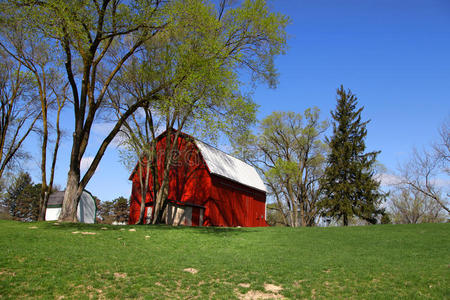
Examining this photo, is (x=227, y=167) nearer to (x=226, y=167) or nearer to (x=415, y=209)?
(x=226, y=167)

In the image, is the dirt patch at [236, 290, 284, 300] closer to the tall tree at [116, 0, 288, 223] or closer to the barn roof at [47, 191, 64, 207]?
the tall tree at [116, 0, 288, 223]

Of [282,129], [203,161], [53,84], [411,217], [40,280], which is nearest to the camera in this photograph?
[40,280]

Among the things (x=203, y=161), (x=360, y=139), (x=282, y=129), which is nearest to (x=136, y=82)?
(x=203, y=161)

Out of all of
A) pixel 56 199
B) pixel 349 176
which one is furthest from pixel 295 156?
pixel 56 199

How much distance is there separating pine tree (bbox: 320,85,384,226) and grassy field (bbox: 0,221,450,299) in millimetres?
16673

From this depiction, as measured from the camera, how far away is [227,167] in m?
29.4

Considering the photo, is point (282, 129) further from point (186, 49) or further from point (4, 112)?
point (4, 112)

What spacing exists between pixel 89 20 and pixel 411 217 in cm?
4677

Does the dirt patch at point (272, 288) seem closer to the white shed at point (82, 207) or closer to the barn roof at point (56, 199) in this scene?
the white shed at point (82, 207)

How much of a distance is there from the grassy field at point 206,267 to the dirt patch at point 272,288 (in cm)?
3

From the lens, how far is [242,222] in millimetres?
29625

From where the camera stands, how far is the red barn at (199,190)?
1001 inches

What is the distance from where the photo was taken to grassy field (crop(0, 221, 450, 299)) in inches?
314

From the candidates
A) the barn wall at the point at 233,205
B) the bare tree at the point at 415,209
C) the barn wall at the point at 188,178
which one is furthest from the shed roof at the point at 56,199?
the bare tree at the point at 415,209
